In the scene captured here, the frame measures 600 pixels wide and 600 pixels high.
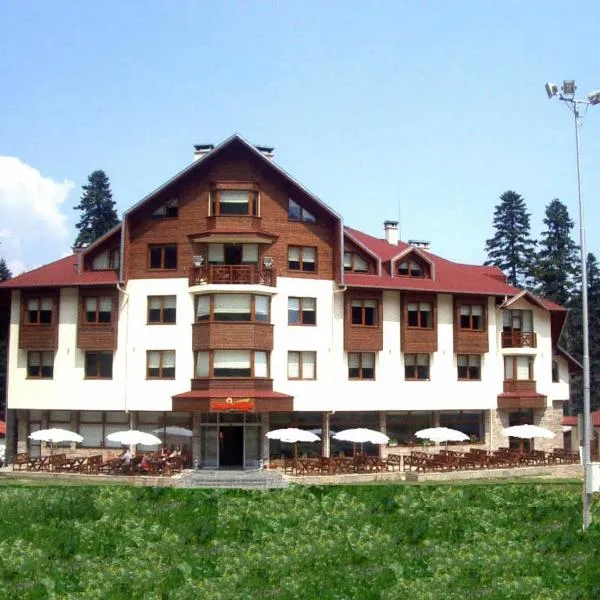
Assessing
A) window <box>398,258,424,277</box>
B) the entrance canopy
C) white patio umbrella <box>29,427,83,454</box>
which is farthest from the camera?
window <box>398,258,424,277</box>

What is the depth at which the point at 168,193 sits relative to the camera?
47562 millimetres

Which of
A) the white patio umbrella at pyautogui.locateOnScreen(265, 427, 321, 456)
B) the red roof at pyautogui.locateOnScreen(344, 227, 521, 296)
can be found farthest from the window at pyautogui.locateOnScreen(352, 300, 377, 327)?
the white patio umbrella at pyautogui.locateOnScreen(265, 427, 321, 456)

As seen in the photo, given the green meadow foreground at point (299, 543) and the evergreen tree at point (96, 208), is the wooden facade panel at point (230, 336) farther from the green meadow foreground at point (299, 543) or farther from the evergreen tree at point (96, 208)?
the evergreen tree at point (96, 208)

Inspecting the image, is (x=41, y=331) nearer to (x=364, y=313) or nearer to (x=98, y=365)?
(x=98, y=365)

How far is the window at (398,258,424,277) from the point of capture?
5056 centimetres

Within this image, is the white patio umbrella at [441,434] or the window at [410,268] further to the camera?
the window at [410,268]

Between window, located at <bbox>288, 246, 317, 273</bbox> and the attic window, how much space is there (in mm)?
5767

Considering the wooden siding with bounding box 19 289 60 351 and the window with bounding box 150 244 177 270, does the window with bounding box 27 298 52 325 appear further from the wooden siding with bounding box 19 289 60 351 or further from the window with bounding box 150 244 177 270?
the window with bounding box 150 244 177 270

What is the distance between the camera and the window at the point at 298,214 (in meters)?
47.9

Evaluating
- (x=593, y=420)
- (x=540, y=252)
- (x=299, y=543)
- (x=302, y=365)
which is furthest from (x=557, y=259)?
(x=299, y=543)

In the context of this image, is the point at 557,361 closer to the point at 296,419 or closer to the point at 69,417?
the point at 296,419

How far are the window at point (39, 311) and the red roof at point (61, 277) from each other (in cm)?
95

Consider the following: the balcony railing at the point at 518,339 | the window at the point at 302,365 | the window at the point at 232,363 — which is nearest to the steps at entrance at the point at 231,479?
the window at the point at 232,363

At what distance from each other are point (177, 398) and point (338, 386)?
25.7ft
